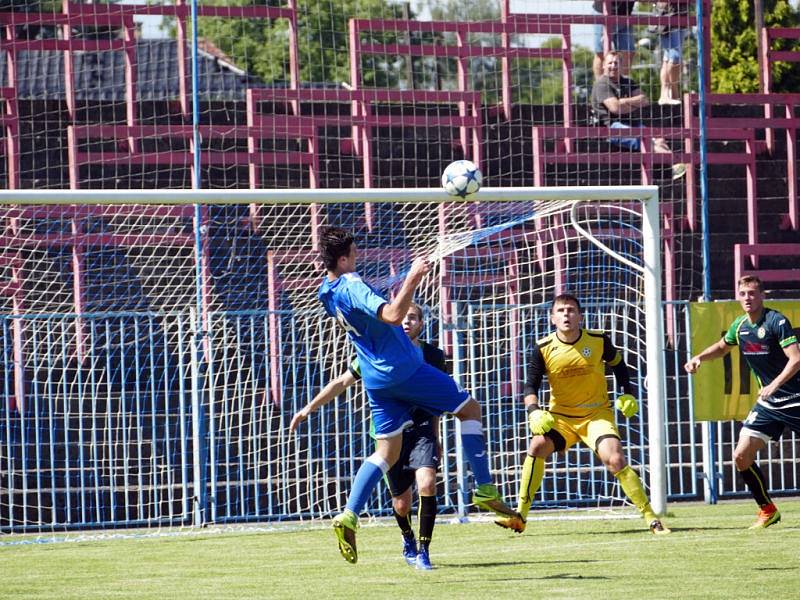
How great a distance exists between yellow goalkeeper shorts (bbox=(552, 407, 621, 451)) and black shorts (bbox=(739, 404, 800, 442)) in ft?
3.51

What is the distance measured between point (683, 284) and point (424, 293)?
3490 mm

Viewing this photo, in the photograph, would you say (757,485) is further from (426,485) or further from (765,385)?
(426,485)

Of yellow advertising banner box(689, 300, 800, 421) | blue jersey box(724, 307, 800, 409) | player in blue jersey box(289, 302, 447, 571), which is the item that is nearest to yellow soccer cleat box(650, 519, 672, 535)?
blue jersey box(724, 307, 800, 409)

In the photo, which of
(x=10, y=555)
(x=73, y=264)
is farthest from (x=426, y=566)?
(x=73, y=264)

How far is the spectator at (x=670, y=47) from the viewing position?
15.2 meters

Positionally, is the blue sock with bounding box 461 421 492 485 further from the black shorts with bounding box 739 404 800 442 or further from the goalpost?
the goalpost

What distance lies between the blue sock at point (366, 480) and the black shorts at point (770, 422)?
3.63 meters

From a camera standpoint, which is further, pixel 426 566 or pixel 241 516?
pixel 241 516

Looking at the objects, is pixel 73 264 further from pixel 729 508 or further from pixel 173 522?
pixel 729 508

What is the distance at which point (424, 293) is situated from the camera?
1365 cm

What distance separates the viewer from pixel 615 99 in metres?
15.2

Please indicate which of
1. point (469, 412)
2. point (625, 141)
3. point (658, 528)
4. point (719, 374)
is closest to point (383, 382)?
point (469, 412)

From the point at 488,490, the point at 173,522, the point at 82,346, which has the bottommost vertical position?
the point at 173,522

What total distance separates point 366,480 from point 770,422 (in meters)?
3.86
